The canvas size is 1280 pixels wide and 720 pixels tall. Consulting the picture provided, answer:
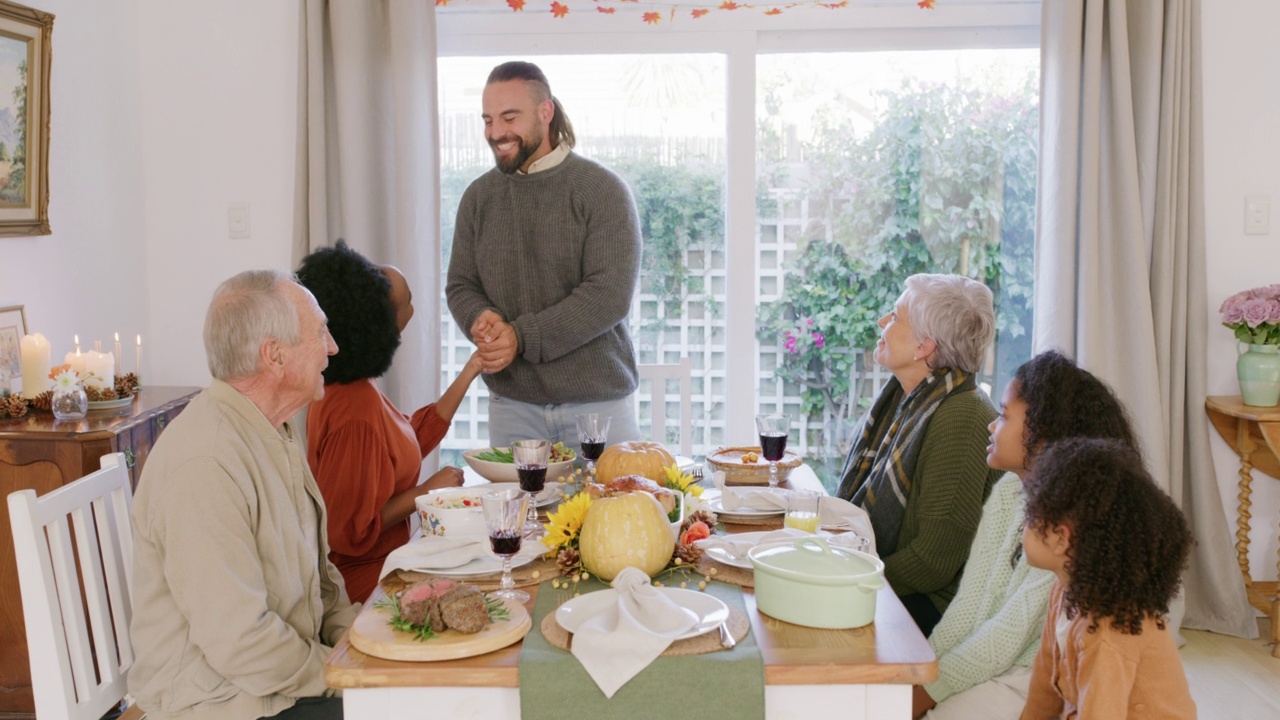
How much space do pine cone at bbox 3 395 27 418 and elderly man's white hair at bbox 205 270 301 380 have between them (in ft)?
4.44

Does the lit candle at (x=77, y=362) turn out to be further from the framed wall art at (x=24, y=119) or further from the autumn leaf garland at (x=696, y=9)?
the autumn leaf garland at (x=696, y=9)

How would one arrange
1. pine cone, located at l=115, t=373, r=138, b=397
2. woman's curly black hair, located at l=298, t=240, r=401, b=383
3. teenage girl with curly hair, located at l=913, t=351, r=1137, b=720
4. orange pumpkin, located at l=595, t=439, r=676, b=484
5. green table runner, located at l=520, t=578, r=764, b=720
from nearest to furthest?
green table runner, located at l=520, t=578, r=764, b=720
teenage girl with curly hair, located at l=913, t=351, r=1137, b=720
orange pumpkin, located at l=595, t=439, r=676, b=484
woman's curly black hair, located at l=298, t=240, r=401, b=383
pine cone, located at l=115, t=373, r=138, b=397

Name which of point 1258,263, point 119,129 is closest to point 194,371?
point 119,129

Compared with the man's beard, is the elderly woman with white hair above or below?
below

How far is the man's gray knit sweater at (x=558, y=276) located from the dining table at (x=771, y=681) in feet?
5.02

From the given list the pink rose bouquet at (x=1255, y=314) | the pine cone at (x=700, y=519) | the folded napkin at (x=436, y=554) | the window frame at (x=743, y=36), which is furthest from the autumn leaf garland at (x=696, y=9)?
the folded napkin at (x=436, y=554)

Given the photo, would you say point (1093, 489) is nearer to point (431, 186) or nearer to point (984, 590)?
point (984, 590)

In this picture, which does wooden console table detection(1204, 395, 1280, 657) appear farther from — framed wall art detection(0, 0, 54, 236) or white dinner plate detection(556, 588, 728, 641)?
framed wall art detection(0, 0, 54, 236)

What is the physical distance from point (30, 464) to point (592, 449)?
1.43 meters

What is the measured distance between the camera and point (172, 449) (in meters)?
1.63

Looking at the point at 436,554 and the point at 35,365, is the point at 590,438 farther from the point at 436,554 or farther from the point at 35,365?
the point at 35,365

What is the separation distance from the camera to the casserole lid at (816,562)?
4.85 feet

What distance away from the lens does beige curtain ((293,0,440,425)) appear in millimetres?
3543

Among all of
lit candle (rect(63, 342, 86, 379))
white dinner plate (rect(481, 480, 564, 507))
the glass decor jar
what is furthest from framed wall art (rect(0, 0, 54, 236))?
white dinner plate (rect(481, 480, 564, 507))
